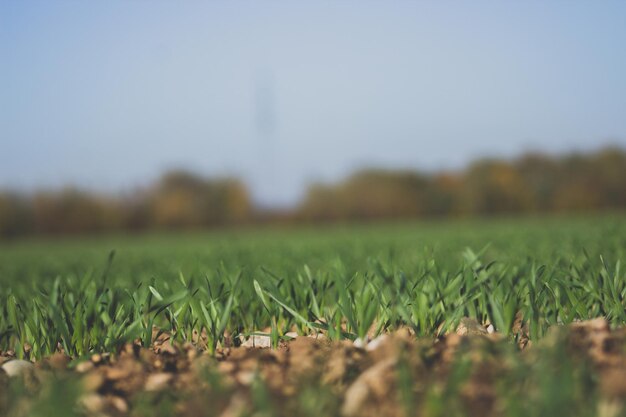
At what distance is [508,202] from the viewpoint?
39.3m

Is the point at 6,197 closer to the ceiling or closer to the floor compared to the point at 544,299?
closer to the ceiling

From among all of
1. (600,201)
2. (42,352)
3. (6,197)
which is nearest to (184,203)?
(6,197)

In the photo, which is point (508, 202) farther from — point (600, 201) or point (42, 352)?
point (42, 352)

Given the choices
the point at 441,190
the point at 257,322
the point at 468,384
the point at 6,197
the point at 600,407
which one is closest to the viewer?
the point at 600,407

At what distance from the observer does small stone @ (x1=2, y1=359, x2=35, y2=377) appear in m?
1.60

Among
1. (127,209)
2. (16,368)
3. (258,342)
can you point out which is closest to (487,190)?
(127,209)

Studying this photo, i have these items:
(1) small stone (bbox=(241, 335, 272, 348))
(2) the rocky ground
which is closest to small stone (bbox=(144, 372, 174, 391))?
(2) the rocky ground

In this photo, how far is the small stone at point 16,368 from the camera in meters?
1.60

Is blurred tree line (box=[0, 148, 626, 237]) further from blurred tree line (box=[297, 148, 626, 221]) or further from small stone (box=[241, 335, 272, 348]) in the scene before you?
small stone (box=[241, 335, 272, 348])

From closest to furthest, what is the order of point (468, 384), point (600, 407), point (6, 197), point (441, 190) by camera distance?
point (600, 407), point (468, 384), point (6, 197), point (441, 190)

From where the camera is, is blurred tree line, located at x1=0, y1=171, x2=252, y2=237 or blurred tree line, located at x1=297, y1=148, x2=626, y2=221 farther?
Result: blurred tree line, located at x1=297, y1=148, x2=626, y2=221

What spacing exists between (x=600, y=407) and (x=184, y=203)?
41271mm

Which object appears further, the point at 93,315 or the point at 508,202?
the point at 508,202

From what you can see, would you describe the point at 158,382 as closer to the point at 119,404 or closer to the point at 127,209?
the point at 119,404
